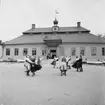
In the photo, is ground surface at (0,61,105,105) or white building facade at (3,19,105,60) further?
white building facade at (3,19,105,60)

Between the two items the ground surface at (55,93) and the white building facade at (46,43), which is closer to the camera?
the ground surface at (55,93)

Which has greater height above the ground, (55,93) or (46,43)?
(46,43)

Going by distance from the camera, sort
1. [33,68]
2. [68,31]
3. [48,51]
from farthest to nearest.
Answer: [68,31], [48,51], [33,68]

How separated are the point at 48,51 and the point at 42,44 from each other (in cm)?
167

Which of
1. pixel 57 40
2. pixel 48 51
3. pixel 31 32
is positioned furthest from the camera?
pixel 31 32

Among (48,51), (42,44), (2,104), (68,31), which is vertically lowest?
(2,104)

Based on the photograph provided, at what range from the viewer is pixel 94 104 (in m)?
1.77

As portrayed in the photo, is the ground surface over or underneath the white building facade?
underneath

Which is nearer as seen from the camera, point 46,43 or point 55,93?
point 55,93

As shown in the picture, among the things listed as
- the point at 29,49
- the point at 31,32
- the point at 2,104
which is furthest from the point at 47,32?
the point at 2,104

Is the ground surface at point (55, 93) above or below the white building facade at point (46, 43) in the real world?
below

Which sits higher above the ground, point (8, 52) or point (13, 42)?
point (13, 42)

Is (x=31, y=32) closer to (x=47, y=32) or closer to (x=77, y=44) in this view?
(x=47, y=32)

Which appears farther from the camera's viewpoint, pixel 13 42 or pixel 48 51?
pixel 13 42
